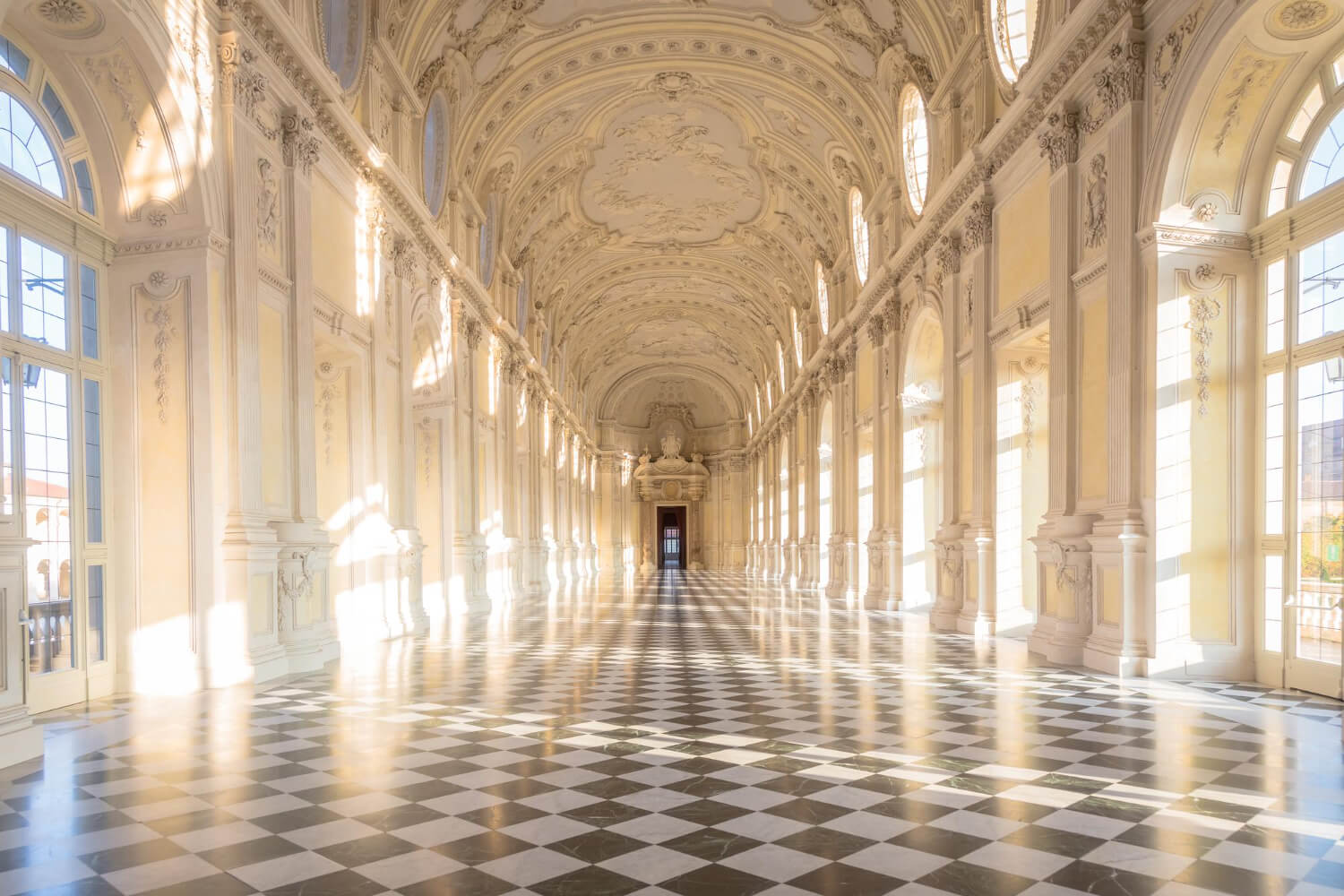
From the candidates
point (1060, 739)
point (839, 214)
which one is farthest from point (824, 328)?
point (1060, 739)

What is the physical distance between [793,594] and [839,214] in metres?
9.91

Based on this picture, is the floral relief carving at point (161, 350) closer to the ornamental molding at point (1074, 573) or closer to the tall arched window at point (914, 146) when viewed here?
the ornamental molding at point (1074, 573)

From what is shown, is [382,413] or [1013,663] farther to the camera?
[382,413]

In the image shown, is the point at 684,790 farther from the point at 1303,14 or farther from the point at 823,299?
the point at 823,299

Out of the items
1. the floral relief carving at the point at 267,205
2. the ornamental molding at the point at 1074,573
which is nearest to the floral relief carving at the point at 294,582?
the floral relief carving at the point at 267,205

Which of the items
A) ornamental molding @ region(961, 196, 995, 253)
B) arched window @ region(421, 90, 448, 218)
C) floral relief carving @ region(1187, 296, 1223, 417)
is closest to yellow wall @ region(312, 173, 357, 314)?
arched window @ region(421, 90, 448, 218)

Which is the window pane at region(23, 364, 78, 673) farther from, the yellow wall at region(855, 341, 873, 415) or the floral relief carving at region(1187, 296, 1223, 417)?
the yellow wall at region(855, 341, 873, 415)

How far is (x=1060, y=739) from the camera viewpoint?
6.48m

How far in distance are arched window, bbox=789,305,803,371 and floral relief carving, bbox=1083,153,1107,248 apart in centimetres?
2283

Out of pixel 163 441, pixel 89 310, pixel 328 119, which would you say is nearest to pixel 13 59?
pixel 89 310

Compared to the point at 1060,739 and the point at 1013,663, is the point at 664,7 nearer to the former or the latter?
the point at 1013,663

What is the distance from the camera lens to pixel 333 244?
42.0 feet

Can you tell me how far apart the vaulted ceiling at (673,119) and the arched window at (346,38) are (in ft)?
6.11

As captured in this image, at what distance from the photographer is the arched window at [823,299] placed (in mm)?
28359
